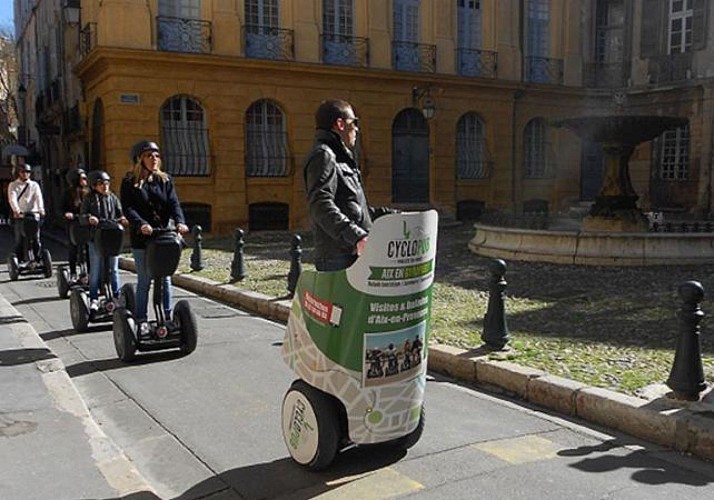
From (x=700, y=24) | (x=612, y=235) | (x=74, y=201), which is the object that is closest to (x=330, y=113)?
(x=74, y=201)

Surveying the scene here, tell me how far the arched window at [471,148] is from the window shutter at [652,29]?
269 inches

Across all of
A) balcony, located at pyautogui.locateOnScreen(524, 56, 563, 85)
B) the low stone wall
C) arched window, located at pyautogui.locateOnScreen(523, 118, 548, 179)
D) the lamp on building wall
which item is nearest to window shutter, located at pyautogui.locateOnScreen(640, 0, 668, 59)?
balcony, located at pyautogui.locateOnScreen(524, 56, 563, 85)

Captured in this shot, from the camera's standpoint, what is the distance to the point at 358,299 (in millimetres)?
3383

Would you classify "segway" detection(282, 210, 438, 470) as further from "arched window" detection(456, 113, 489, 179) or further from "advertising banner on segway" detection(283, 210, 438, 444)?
"arched window" detection(456, 113, 489, 179)

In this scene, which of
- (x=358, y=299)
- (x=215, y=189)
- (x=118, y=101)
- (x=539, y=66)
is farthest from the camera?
(x=539, y=66)

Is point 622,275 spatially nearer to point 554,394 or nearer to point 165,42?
point 554,394

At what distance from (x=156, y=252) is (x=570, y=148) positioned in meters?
22.6

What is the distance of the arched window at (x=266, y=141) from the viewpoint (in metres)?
19.7

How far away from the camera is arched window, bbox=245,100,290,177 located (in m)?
19.7

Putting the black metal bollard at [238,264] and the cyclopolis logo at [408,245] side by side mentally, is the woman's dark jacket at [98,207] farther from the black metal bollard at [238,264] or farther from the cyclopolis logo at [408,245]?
the cyclopolis logo at [408,245]

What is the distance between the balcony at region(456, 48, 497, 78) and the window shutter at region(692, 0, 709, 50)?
673 cm

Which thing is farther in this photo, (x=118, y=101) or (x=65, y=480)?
(x=118, y=101)

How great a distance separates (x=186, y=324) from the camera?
6191mm

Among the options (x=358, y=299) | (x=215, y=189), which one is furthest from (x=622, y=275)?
(x=215, y=189)
